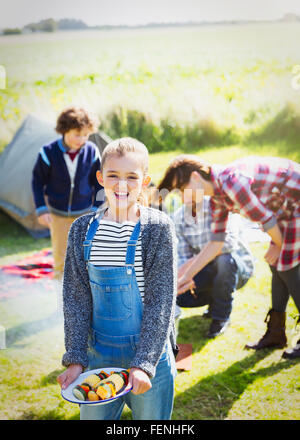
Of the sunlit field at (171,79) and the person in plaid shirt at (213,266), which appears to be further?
the sunlit field at (171,79)

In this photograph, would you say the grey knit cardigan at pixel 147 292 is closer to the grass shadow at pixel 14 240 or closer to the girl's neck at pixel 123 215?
the girl's neck at pixel 123 215

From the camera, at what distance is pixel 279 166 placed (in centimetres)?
218

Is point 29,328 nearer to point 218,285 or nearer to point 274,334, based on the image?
point 218,285

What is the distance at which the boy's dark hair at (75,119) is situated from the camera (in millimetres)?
2719

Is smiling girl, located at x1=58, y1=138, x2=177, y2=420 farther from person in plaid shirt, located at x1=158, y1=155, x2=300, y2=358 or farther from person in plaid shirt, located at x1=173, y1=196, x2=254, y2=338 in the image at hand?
person in plaid shirt, located at x1=173, y1=196, x2=254, y2=338

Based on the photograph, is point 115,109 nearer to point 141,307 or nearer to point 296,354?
point 296,354

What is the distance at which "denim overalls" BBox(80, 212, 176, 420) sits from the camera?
1.27 meters

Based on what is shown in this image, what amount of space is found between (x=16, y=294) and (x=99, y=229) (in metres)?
2.20

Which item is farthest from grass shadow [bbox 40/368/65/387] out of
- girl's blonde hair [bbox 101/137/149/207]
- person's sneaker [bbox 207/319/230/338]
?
girl's blonde hair [bbox 101/137/149/207]

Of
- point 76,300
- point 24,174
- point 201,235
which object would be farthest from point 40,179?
point 76,300

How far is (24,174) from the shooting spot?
4.36 meters

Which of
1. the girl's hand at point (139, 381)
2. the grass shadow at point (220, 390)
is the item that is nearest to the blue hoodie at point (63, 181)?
the grass shadow at point (220, 390)

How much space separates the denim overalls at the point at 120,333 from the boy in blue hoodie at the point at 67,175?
1.54 m

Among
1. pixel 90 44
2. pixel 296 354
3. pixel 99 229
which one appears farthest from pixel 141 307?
pixel 90 44
